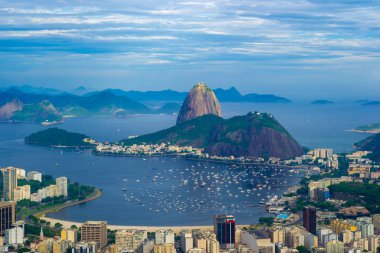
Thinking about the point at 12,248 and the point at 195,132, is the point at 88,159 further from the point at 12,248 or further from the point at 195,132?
the point at 12,248

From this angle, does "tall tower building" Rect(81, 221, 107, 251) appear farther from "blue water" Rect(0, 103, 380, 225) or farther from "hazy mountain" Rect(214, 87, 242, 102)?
"hazy mountain" Rect(214, 87, 242, 102)

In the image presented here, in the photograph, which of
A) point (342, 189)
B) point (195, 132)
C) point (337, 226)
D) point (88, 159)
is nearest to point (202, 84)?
point (195, 132)

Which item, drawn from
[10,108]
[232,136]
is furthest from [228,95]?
[232,136]

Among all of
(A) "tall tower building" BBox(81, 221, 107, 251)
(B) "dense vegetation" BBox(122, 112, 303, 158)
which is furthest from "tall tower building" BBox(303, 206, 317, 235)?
(B) "dense vegetation" BBox(122, 112, 303, 158)

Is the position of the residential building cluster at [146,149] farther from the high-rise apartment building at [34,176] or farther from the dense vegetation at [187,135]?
the high-rise apartment building at [34,176]

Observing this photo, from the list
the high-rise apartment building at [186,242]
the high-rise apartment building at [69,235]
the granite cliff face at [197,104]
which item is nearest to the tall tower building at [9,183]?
the high-rise apartment building at [69,235]
